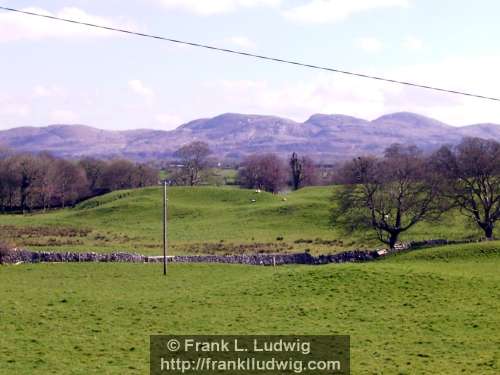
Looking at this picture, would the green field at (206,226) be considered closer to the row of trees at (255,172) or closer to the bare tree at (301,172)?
the bare tree at (301,172)

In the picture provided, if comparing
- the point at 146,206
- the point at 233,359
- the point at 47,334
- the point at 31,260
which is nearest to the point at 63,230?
the point at 146,206

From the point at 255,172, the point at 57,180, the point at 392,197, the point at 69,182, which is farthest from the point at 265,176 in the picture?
the point at 392,197

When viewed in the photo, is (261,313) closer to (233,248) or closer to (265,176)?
(233,248)

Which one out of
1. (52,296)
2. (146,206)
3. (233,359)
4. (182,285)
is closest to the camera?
(233,359)

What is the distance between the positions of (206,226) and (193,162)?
228 feet

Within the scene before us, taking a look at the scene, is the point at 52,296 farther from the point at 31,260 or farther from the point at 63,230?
the point at 63,230

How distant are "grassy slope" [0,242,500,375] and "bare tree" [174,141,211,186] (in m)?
104

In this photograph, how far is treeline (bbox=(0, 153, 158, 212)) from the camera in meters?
125

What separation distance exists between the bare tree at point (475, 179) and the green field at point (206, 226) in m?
2.61

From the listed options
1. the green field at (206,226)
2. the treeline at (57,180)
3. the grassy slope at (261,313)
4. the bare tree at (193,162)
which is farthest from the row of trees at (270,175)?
the grassy slope at (261,313)

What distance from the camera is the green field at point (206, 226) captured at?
69.2m

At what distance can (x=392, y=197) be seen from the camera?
6475 centimetres

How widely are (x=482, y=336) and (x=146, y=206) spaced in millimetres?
80556

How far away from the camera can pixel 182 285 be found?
143 ft
